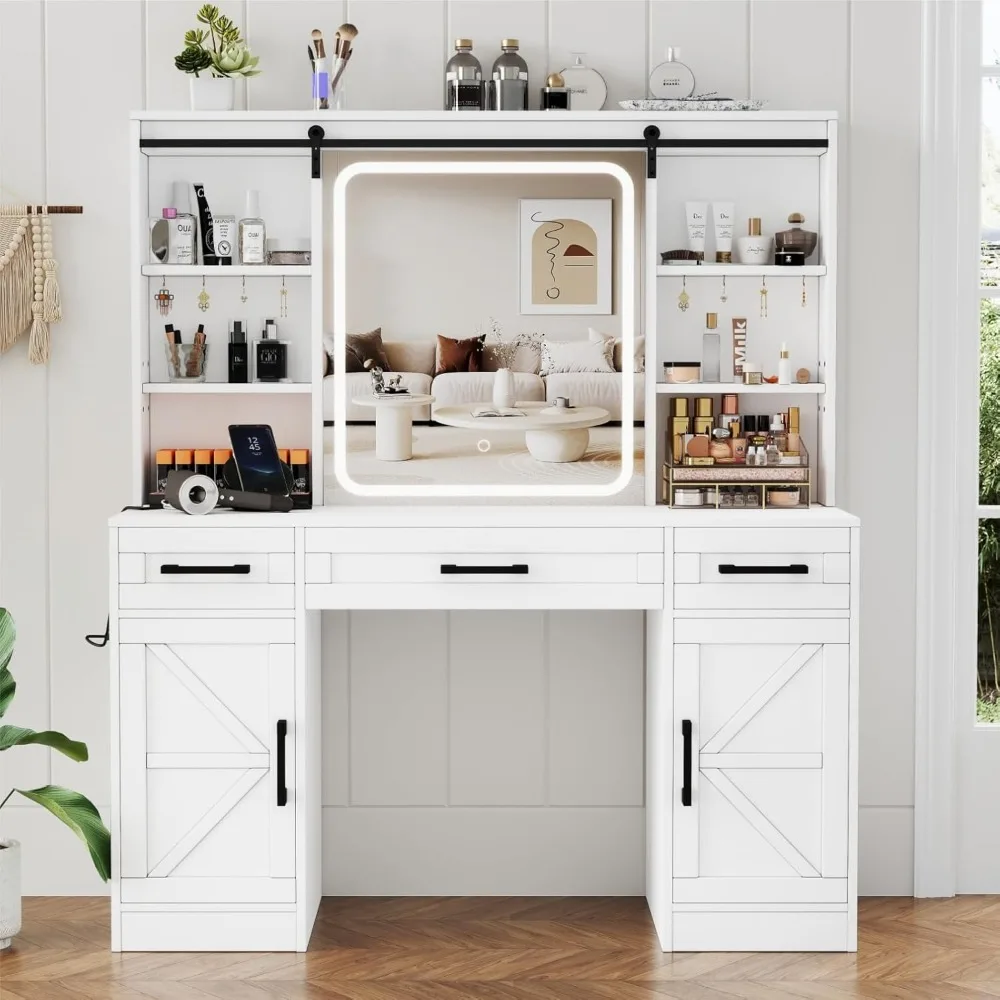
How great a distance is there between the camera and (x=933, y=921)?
2.95 meters

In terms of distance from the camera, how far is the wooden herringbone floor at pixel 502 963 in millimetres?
2578

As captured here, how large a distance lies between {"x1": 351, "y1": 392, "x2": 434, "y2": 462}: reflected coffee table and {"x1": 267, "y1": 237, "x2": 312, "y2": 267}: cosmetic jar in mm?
401

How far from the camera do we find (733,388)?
9.59 feet

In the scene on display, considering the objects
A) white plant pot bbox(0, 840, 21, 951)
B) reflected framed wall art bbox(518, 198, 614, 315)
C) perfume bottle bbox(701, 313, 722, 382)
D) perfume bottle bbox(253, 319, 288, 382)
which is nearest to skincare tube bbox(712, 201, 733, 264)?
perfume bottle bbox(701, 313, 722, 382)

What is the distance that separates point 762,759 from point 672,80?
5.52ft

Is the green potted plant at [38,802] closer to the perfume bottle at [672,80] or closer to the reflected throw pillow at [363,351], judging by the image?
the reflected throw pillow at [363,351]

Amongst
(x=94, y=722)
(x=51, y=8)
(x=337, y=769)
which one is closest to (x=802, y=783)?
(x=337, y=769)

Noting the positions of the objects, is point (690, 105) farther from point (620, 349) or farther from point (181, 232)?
point (181, 232)

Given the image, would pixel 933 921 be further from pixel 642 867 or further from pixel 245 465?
pixel 245 465

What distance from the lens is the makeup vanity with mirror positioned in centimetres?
267

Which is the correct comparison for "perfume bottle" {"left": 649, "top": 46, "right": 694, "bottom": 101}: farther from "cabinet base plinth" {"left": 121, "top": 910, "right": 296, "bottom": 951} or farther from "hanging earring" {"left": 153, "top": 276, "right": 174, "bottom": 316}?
"cabinet base plinth" {"left": 121, "top": 910, "right": 296, "bottom": 951}

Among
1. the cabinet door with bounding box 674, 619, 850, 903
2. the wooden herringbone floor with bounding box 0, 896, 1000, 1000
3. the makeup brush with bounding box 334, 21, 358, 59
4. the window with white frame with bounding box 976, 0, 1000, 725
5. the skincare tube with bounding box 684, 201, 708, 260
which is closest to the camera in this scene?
the wooden herringbone floor with bounding box 0, 896, 1000, 1000

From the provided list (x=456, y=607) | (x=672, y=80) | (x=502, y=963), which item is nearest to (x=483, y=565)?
(x=456, y=607)

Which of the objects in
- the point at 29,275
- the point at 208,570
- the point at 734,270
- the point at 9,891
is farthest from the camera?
the point at 29,275
